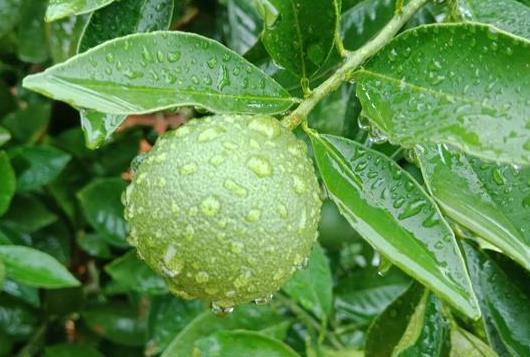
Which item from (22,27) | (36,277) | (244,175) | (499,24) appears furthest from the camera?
(22,27)

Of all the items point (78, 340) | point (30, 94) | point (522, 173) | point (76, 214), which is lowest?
point (78, 340)

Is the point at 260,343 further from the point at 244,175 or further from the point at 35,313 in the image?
the point at 35,313

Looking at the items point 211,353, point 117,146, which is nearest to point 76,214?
point 117,146

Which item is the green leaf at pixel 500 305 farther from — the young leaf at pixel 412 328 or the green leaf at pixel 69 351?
the green leaf at pixel 69 351

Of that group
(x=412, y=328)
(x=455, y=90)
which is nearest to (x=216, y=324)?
(x=412, y=328)

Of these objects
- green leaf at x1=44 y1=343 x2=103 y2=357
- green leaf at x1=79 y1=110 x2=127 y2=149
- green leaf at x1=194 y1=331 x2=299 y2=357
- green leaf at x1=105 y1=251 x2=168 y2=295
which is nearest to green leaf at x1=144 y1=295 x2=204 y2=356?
green leaf at x1=105 y1=251 x2=168 y2=295

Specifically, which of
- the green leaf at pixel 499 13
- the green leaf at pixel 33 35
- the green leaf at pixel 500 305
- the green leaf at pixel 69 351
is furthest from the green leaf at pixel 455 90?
the green leaf at pixel 69 351
